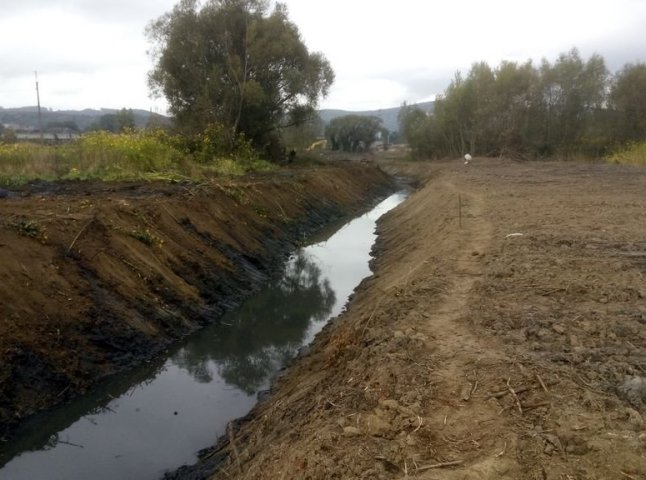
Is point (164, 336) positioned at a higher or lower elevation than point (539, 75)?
lower

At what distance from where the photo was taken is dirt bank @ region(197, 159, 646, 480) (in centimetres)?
419

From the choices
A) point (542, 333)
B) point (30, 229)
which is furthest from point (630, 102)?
point (30, 229)

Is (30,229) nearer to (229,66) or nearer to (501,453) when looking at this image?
(501,453)

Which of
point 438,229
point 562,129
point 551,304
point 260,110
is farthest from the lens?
point 562,129

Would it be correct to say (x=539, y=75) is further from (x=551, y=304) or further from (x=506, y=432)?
(x=506, y=432)

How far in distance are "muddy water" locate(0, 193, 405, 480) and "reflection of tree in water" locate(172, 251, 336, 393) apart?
19 mm

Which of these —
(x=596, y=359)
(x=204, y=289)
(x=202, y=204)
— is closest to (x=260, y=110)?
(x=202, y=204)

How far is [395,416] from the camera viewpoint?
194 inches

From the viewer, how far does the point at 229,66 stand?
101 feet

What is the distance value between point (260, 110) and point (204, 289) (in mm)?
21896

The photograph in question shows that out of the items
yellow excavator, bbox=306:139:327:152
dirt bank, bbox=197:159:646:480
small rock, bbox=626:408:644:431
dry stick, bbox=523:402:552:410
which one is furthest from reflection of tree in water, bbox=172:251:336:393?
yellow excavator, bbox=306:139:327:152

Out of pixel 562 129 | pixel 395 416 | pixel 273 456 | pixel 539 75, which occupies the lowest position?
pixel 273 456

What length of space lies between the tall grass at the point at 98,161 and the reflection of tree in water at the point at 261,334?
7.55 meters

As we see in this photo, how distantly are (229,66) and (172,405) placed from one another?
25.5m
